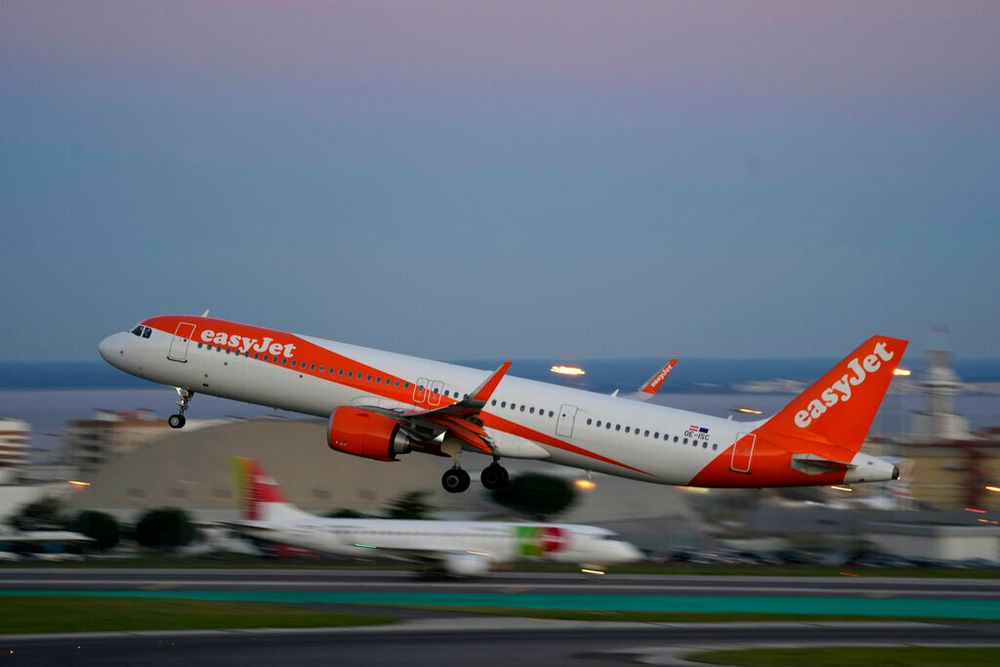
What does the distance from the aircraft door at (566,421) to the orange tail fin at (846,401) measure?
798cm

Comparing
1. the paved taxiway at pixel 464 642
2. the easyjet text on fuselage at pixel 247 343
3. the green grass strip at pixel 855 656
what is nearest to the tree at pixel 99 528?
the easyjet text on fuselage at pixel 247 343

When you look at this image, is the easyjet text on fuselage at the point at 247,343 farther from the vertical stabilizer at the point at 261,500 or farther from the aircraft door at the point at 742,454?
the aircraft door at the point at 742,454

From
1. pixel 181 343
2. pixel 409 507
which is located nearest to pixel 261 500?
pixel 181 343

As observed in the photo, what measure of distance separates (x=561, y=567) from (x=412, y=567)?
24.6ft

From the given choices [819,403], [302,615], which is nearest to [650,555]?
[819,403]

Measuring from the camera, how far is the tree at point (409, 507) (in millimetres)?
92375

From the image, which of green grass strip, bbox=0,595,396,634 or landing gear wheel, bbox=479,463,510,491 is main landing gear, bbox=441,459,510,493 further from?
green grass strip, bbox=0,595,396,634

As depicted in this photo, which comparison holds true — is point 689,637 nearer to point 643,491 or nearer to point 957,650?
point 957,650

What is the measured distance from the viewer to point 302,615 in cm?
4641

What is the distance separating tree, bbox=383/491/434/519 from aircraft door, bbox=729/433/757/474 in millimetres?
38289

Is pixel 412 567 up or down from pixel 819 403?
down

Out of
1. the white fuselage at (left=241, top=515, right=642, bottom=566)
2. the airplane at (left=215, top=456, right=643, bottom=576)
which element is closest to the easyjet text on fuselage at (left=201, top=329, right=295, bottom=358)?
the airplane at (left=215, top=456, right=643, bottom=576)

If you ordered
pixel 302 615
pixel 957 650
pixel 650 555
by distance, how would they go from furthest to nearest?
1. pixel 650 555
2. pixel 302 615
3. pixel 957 650

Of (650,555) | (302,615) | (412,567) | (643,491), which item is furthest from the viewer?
(643,491)
